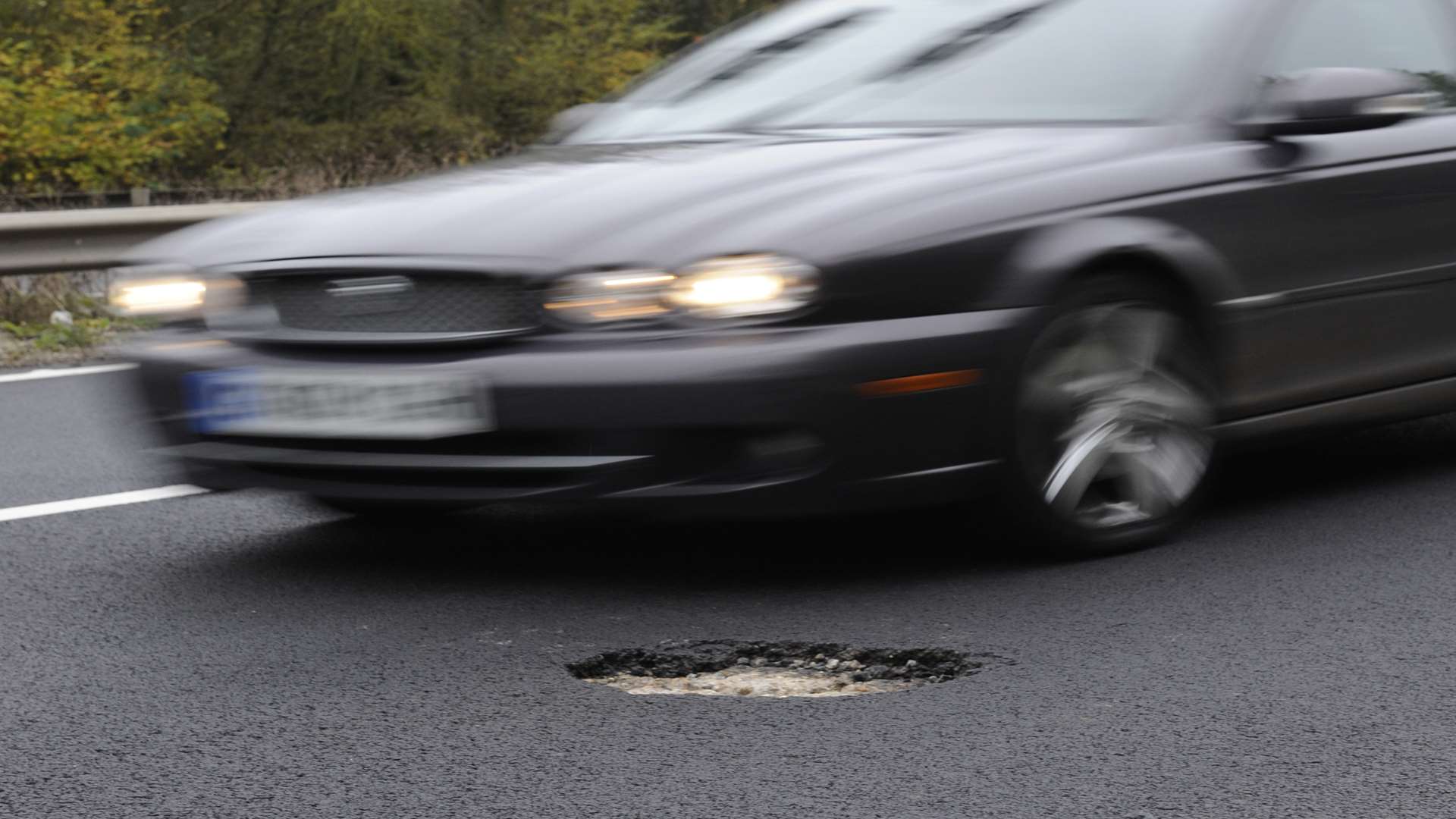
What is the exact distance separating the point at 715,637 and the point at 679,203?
0.93 meters

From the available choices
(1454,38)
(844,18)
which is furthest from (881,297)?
(1454,38)

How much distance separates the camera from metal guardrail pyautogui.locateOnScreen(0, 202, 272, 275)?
9.34 metres

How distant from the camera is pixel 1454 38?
559 cm

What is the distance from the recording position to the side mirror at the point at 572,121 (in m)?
5.71

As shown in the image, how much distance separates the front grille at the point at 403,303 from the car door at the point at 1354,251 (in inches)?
67.6

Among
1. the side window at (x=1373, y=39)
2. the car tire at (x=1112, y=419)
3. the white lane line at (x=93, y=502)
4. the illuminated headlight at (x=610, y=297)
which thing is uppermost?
the side window at (x=1373, y=39)

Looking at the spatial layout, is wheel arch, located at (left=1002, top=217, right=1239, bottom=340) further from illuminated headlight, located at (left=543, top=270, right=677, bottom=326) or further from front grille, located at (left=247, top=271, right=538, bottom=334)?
front grille, located at (left=247, top=271, right=538, bottom=334)

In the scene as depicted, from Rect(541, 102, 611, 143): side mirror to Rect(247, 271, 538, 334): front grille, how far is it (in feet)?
4.74

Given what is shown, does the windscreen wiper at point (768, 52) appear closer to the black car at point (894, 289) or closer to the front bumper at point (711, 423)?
the black car at point (894, 289)

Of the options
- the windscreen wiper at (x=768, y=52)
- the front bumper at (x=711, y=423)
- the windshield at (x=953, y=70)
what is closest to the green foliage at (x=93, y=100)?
the windscreen wiper at (x=768, y=52)

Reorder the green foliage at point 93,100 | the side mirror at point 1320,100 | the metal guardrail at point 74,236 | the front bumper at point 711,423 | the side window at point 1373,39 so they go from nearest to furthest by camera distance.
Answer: the front bumper at point 711,423 → the side mirror at point 1320,100 → the side window at point 1373,39 → the metal guardrail at point 74,236 → the green foliage at point 93,100

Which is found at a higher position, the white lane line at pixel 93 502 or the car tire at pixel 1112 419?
the car tire at pixel 1112 419

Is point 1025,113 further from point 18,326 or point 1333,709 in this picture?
point 18,326

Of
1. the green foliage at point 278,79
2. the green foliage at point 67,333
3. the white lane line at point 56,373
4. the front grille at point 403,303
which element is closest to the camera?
the front grille at point 403,303
